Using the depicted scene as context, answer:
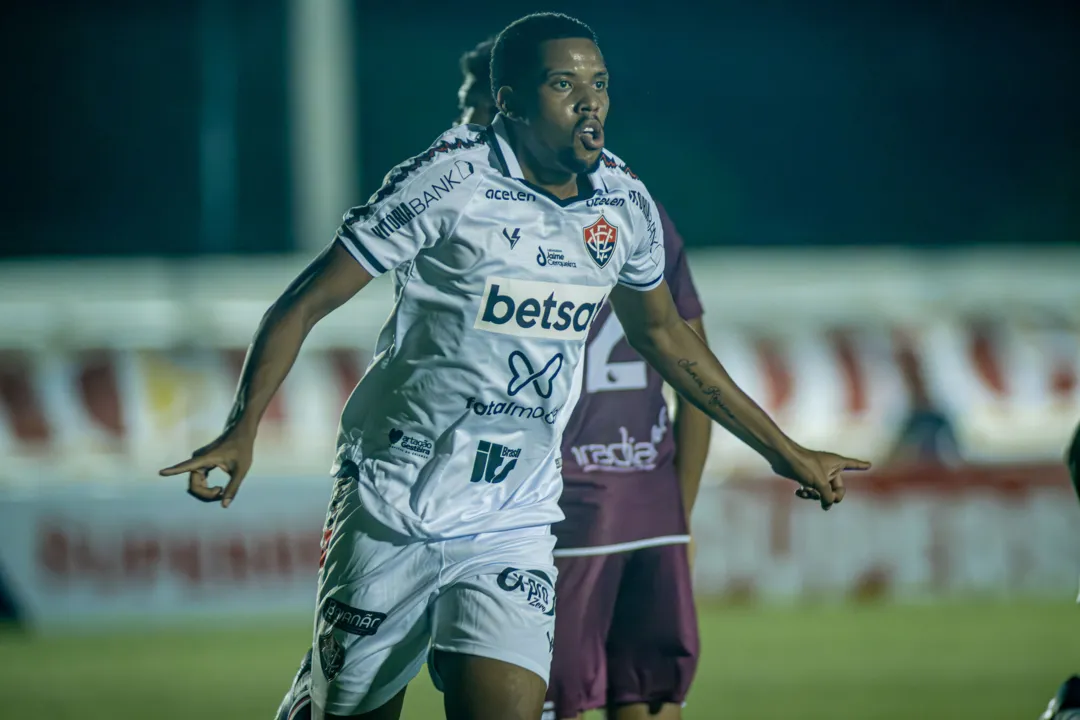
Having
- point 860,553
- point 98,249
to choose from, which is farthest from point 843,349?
point 98,249

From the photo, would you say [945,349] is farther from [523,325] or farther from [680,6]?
[680,6]

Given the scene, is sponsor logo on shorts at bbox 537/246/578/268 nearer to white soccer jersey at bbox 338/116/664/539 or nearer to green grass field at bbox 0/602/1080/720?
white soccer jersey at bbox 338/116/664/539

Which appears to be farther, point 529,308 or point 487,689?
point 529,308

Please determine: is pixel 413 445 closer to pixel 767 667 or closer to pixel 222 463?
pixel 222 463

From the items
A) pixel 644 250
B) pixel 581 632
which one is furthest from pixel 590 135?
pixel 581 632

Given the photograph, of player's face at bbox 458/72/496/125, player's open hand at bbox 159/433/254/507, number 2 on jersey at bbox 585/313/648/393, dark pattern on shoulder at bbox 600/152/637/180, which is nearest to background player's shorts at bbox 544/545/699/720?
number 2 on jersey at bbox 585/313/648/393

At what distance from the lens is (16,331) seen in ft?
36.4

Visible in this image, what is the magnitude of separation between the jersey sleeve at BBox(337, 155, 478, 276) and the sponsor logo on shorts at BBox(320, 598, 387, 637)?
86cm

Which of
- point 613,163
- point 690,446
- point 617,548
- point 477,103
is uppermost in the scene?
point 477,103

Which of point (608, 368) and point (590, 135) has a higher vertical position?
point (590, 135)

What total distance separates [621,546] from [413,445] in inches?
48.2

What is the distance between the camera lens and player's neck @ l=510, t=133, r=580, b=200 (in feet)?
13.5

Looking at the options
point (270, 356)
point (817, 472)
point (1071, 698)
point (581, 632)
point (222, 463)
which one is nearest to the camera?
point (222, 463)

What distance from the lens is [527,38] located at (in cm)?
409
